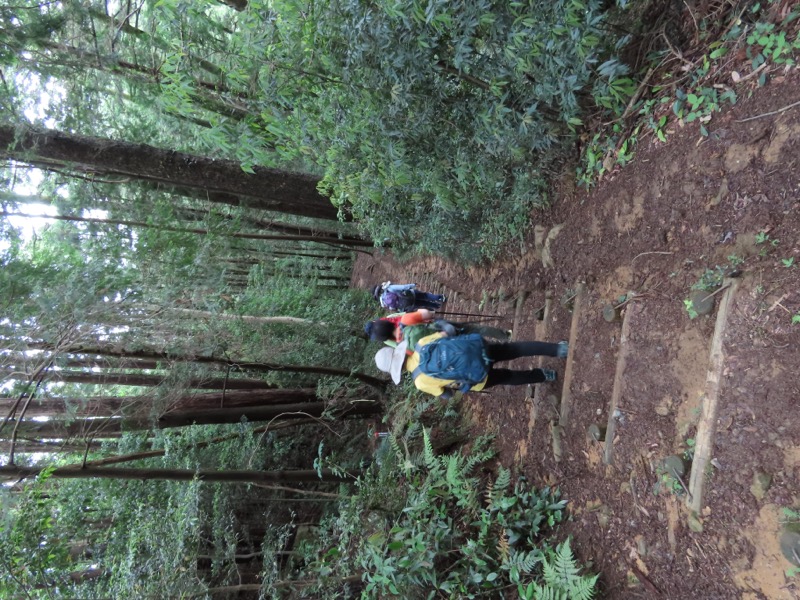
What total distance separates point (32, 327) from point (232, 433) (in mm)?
4538

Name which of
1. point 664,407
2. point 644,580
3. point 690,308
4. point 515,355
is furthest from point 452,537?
point 690,308

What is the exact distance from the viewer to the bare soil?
3.03 metres

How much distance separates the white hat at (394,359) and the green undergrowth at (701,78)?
9.19ft

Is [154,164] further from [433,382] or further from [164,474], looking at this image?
[433,382]

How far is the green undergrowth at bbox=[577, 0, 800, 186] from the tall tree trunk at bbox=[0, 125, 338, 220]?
491cm

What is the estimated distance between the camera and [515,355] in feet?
15.7

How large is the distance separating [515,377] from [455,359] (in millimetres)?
947

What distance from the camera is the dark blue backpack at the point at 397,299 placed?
6367 mm

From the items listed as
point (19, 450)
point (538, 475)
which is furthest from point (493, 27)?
point (19, 450)

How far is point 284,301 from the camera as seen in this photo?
41.4 ft

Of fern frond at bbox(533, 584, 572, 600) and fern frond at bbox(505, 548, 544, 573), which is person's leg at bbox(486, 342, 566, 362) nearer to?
fern frond at bbox(505, 548, 544, 573)

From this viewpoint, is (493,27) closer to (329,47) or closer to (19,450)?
(329,47)

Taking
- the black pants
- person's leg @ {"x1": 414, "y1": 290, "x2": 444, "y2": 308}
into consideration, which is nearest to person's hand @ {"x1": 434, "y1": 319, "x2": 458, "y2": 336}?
the black pants

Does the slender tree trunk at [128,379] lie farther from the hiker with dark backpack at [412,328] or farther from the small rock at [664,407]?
the small rock at [664,407]
